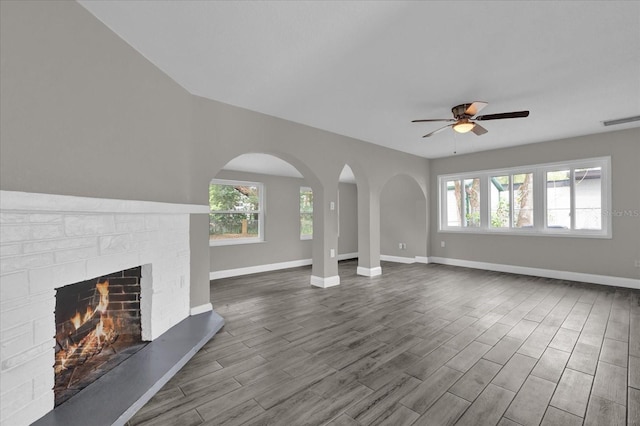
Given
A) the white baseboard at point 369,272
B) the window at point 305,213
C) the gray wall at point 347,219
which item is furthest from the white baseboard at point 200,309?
the gray wall at point 347,219

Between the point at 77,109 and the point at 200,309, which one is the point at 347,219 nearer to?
the point at 200,309

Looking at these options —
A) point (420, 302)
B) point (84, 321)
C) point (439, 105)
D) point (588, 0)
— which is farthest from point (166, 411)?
point (439, 105)

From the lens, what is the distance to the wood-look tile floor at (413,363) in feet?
5.79

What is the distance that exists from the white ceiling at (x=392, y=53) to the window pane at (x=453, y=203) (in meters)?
2.89

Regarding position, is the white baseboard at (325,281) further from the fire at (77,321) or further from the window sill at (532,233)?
the window sill at (532,233)

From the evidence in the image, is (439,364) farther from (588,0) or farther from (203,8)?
(203,8)

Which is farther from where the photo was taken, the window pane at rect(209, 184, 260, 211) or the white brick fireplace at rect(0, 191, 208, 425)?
the window pane at rect(209, 184, 260, 211)

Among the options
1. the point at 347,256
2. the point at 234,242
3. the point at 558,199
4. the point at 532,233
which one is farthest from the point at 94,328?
the point at 558,199

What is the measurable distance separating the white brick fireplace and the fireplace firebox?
0.82 ft

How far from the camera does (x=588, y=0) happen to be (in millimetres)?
1877

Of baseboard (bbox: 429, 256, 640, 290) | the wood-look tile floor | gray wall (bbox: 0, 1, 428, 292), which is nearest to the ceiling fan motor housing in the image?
gray wall (bbox: 0, 1, 428, 292)

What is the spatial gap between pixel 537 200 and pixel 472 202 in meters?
1.22

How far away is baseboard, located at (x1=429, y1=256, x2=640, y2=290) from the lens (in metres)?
4.75

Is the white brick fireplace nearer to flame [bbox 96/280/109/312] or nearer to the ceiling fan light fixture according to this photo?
flame [bbox 96/280/109/312]
